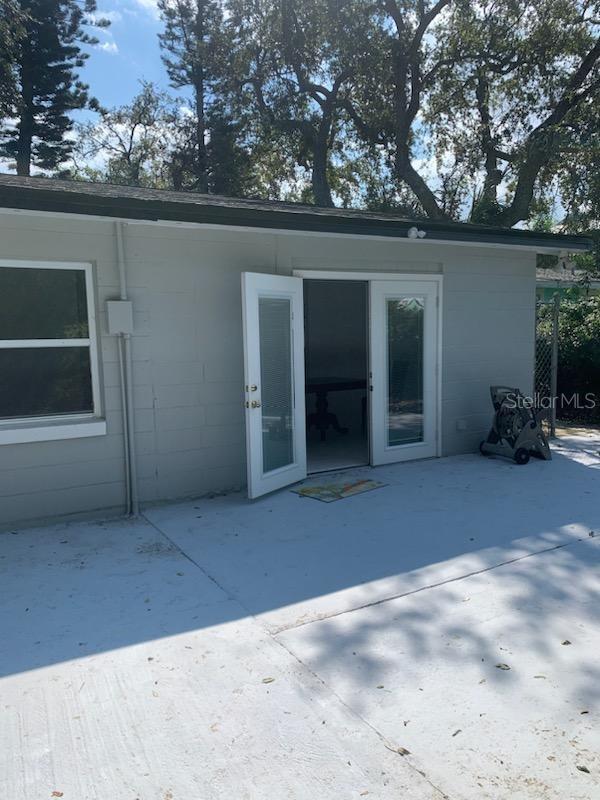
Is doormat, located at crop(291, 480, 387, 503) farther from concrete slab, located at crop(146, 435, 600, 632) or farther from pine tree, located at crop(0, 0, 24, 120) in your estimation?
pine tree, located at crop(0, 0, 24, 120)

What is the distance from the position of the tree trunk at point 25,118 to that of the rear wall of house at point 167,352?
1699 cm

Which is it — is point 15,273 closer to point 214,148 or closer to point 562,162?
point 562,162

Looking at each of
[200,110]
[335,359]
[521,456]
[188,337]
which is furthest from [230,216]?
[200,110]

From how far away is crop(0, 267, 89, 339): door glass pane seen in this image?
4.85m

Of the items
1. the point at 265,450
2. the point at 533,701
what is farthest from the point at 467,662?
the point at 265,450

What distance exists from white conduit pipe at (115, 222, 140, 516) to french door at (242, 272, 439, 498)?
0.98 metres

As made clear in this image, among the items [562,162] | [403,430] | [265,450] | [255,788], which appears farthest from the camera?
[562,162]

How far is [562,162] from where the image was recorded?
12.3 m

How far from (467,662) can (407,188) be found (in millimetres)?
18263

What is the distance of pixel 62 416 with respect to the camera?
510cm

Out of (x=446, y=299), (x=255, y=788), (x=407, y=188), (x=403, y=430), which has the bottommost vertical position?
(x=255, y=788)

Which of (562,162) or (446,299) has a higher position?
(562,162)

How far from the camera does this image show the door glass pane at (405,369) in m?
6.78

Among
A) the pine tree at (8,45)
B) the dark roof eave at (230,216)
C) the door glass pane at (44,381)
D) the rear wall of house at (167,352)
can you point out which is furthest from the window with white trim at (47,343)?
the pine tree at (8,45)
